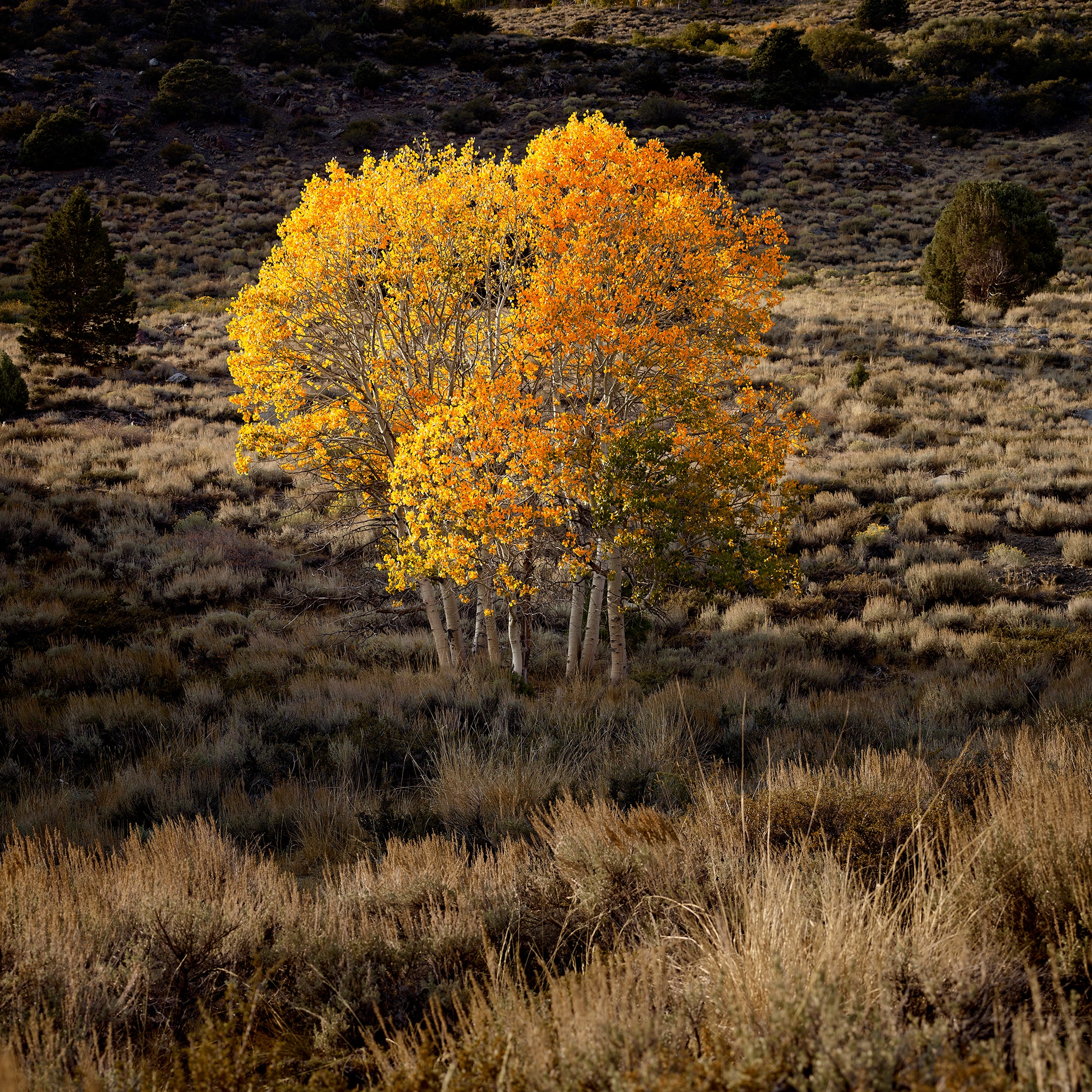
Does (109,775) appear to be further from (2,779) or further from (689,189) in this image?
(689,189)

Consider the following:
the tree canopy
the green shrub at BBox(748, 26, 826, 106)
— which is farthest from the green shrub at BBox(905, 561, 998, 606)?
the green shrub at BBox(748, 26, 826, 106)

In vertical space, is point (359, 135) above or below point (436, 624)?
above

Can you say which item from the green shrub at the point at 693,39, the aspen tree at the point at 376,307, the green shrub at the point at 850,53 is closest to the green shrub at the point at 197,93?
the green shrub at the point at 693,39

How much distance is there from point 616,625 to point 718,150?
1717 inches

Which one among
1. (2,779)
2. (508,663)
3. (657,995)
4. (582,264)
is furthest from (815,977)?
(508,663)

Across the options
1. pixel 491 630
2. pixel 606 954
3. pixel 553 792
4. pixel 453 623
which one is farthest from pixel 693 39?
pixel 606 954

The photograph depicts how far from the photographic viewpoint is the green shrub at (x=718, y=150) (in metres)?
42.8

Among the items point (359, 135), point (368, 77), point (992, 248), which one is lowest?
point (992, 248)

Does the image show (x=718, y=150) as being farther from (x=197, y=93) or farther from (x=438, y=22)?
(x=197, y=93)

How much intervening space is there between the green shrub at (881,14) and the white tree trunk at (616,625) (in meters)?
75.0

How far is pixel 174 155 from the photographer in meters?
43.2

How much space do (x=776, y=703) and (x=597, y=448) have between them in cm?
423

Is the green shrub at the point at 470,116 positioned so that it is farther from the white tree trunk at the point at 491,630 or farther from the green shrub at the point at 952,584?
the white tree trunk at the point at 491,630

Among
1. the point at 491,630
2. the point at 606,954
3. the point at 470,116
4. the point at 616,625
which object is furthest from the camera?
the point at 470,116
